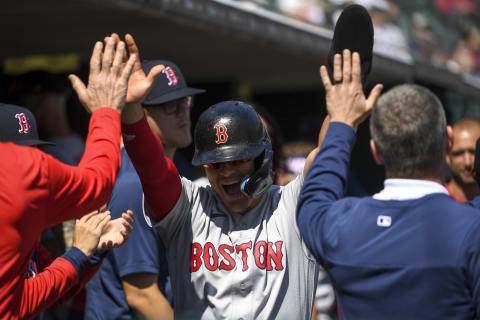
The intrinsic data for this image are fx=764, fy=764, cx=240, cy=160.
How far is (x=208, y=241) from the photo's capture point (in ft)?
10.0

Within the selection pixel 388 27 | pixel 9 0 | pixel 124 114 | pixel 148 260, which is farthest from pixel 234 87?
pixel 124 114

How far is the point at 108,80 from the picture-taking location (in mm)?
2611

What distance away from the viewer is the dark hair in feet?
7.91

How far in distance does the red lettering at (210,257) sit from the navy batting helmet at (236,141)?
0.85ft

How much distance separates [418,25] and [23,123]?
7.49 metres

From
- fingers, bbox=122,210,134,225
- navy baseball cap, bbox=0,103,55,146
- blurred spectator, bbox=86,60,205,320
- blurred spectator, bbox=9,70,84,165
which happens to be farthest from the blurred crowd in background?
fingers, bbox=122,210,134,225

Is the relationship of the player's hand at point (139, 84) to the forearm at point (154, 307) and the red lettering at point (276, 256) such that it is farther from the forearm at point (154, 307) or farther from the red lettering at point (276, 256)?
the forearm at point (154, 307)

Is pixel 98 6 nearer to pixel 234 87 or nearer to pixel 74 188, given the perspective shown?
pixel 74 188

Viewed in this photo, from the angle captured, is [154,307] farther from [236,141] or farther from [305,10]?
[305,10]

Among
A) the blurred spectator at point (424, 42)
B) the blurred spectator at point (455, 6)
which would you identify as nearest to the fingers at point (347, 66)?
the blurred spectator at point (424, 42)

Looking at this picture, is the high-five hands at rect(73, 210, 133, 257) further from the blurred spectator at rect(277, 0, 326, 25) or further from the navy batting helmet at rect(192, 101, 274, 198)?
the blurred spectator at rect(277, 0, 326, 25)

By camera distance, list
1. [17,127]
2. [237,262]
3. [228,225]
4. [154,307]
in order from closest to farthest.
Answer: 1. [237,262]
2. [228,225]
3. [17,127]
4. [154,307]

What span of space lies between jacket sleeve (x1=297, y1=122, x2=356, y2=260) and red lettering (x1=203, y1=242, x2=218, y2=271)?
0.59 m

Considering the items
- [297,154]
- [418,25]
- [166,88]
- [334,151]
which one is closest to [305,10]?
[297,154]
